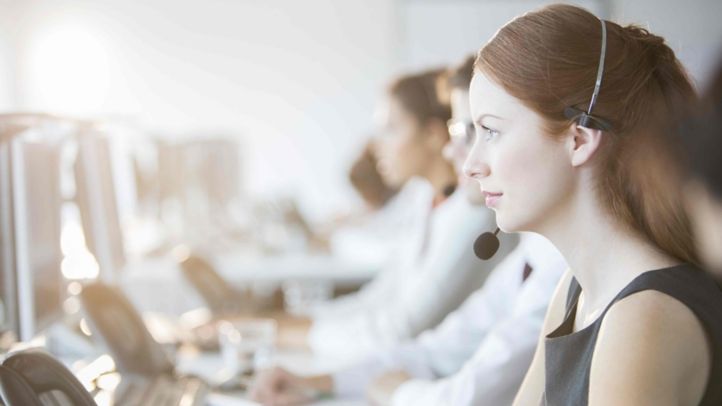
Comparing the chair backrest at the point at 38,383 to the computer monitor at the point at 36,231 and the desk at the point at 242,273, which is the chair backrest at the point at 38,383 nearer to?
the computer monitor at the point at 36,231

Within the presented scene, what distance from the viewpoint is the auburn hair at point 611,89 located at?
40.2 inches

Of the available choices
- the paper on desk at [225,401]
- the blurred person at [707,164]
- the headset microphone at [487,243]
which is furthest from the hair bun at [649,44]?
the paper on desk at [225,401]

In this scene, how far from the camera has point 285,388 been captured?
1.69 m

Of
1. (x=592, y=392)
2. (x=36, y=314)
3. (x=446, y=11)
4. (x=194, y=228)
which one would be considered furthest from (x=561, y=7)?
(x=446, y=11)

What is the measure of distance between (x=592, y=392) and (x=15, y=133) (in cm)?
110

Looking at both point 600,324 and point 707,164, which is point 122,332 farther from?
point 707,164

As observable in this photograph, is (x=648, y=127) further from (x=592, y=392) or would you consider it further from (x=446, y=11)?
(x=446, y=11)

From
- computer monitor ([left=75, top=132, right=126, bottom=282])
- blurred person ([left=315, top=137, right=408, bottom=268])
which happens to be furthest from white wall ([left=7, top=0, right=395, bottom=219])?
computer monitor ([left=75, top=132, right=126, bottom=282])

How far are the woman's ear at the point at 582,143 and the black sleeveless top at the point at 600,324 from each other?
16 centimetres

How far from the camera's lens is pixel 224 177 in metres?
4.15

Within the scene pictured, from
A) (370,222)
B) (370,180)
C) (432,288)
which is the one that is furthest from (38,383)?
(370,222)

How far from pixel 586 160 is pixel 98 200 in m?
1.38

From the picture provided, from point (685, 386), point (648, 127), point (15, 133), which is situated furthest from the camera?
point (15, 133)

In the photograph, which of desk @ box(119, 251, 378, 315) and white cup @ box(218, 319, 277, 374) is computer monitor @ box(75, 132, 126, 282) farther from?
desk @ box(119, 251, 378, 315)
